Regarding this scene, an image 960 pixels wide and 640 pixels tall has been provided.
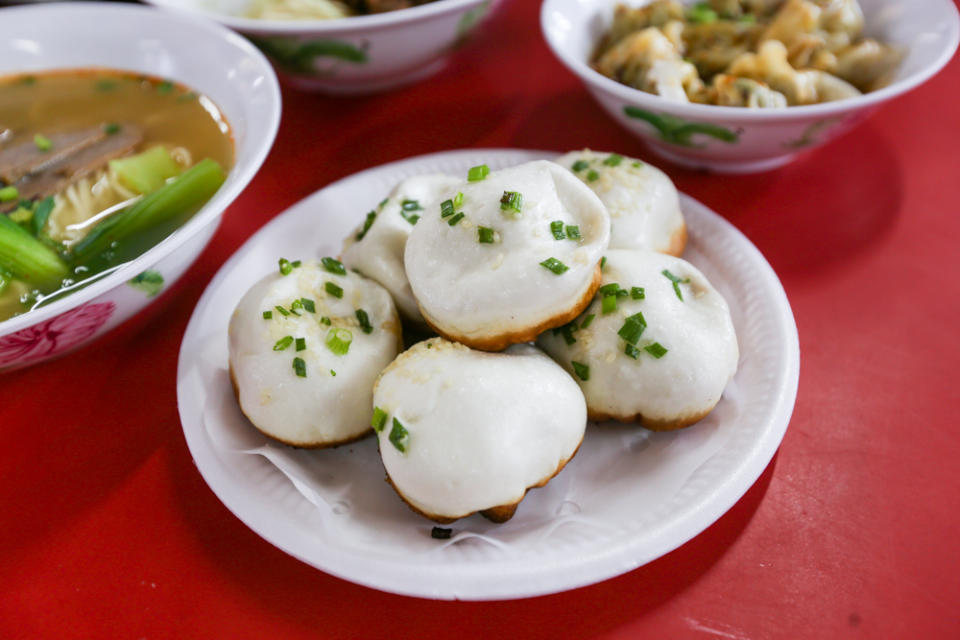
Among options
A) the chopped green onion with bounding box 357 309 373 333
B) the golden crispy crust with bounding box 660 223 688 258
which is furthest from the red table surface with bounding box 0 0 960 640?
the chopped green onion with bounding box 357 309 373 333

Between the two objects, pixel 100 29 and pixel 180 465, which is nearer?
pixel 180 465

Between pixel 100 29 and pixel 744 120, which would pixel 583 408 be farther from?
pixel 100 29

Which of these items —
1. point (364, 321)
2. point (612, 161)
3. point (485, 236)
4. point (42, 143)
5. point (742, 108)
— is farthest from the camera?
point (42, 143)

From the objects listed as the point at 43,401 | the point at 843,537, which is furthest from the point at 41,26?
the point at 843,537

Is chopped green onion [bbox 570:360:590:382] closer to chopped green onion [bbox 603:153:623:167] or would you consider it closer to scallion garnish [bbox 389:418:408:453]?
scallion garnish [bbox 389:418:408:453]

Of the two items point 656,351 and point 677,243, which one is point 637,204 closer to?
point 677,243

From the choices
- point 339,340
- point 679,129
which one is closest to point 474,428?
point 339,340
